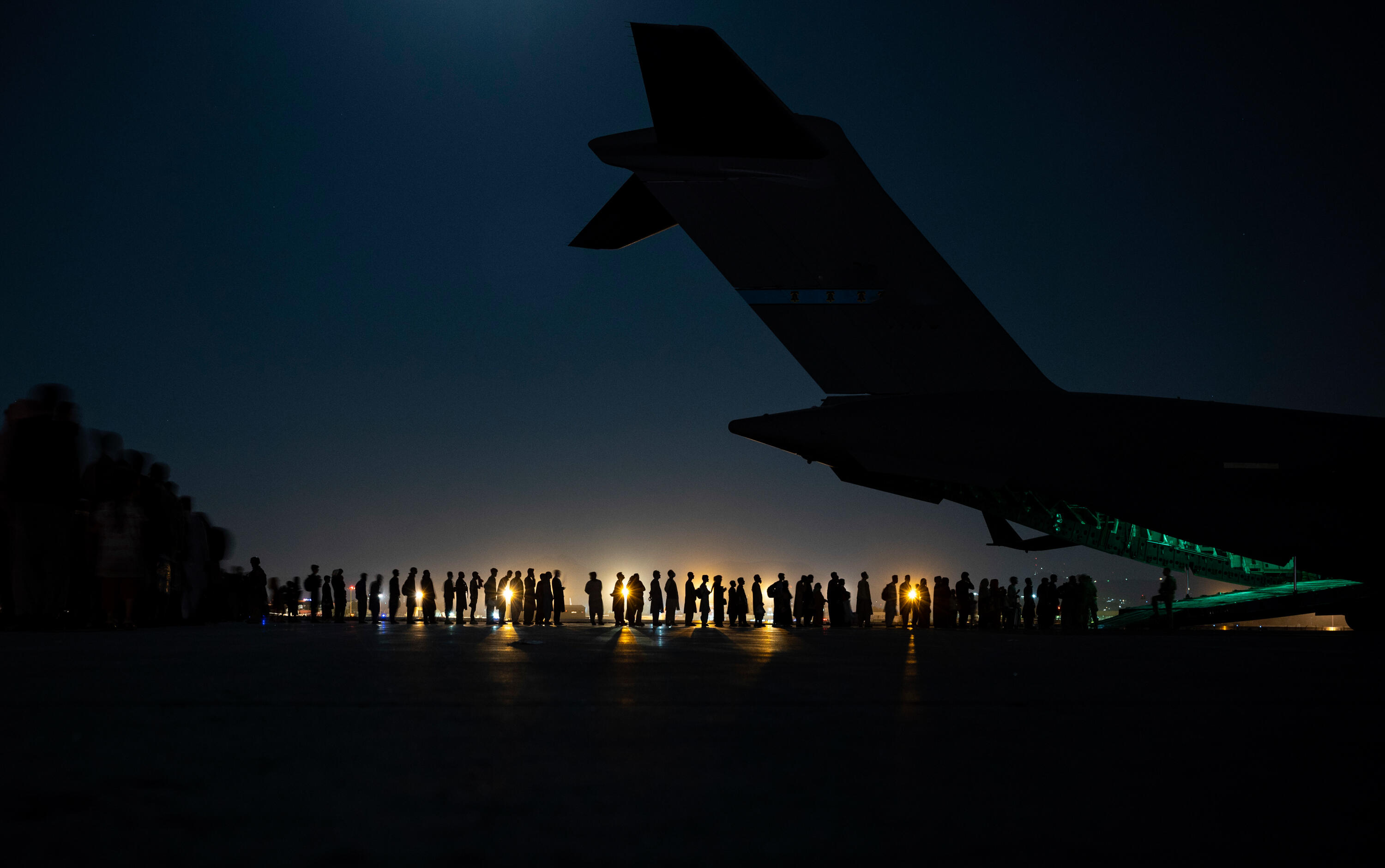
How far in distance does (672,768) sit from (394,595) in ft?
70.1

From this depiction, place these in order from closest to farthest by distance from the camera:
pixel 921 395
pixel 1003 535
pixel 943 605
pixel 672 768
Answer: pixel 672 768
pixel 921 395
pixel 1003 535
pixel 943 605

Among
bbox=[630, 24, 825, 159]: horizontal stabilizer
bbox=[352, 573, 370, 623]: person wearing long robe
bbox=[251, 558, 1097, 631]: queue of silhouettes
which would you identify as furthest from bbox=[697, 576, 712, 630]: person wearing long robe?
bbox=[630, 24, 825, 159]: horizontal stabilizer

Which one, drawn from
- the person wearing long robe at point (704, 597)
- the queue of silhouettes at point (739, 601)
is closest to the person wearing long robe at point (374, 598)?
the queue of silhouettes at point (739, 601)

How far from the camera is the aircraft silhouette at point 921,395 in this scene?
26.3ft

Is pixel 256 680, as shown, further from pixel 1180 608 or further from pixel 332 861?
pixel 1180 608

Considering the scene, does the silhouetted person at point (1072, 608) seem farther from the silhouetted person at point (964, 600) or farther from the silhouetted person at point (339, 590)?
the silhouetted person at point (339, 590)

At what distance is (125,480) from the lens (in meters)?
7.38

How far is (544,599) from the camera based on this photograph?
19.3 metres

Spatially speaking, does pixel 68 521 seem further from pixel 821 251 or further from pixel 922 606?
pixel 922 606

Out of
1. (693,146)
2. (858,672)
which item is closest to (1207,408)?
(693,146)

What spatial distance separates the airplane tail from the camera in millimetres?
7973

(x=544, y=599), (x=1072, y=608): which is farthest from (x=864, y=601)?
(x=544, y=599)

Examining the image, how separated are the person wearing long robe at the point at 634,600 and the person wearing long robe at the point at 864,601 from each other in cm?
491

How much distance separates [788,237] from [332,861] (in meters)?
7.72
